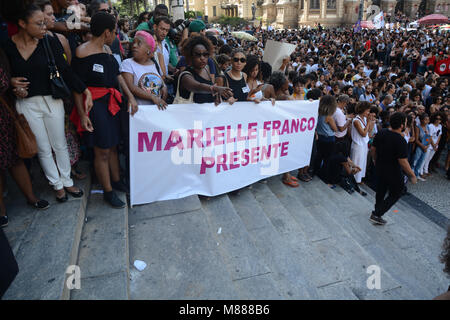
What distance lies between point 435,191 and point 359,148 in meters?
2.37

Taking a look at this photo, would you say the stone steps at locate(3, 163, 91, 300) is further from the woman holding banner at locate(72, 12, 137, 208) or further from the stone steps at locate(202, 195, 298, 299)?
the stone steps at locate(202, 195, 298, 299)

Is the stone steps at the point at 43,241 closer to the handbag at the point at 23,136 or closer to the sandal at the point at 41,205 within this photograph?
the sandal at the point at 41,205

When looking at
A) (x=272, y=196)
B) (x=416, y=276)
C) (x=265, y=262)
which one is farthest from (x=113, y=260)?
(x=416, y=276)

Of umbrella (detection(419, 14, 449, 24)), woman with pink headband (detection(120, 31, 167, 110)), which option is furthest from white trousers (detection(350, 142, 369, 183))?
umbrella (detection(419, 14, 449, 24))

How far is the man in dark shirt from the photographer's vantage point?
14.3 ft

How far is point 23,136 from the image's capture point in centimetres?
280

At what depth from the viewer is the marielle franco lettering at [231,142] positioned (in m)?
3.59

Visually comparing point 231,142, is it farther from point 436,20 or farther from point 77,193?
point 436,20

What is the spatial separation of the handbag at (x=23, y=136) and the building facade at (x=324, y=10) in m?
49.0

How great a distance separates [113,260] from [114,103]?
157 cm

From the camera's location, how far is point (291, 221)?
4125 mm

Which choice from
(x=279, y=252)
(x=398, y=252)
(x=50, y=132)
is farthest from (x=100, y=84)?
(x=398, y=252)

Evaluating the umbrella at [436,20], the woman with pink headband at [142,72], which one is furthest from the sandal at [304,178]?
the umbrella at [436,20]
